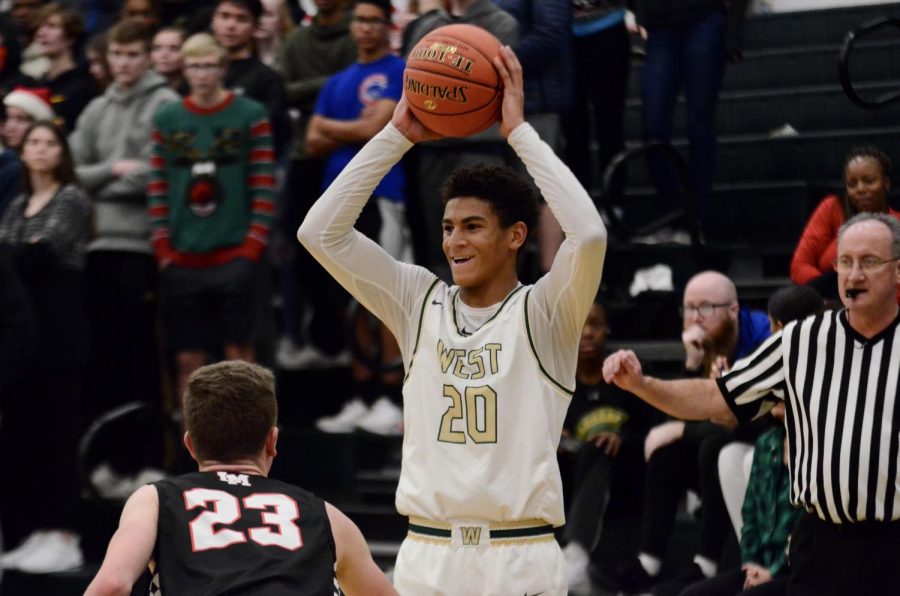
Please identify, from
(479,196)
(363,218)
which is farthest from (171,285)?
(479,196)

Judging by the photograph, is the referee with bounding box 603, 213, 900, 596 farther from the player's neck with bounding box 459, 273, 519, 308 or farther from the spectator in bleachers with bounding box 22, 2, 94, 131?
the spectator in bleachers with bounding box 22, 2, 94, 131

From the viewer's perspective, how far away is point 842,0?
1127 centimetres

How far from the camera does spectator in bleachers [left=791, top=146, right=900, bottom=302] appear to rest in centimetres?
735

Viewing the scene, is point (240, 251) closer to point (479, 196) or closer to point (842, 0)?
point (479, 196)

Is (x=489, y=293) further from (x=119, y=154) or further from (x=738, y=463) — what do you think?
(x=119, y=154)

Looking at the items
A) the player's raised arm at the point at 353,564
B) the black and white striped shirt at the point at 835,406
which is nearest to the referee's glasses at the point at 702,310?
the black and white striped shirt at the point at 835,406

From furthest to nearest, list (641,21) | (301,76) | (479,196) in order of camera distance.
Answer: (301,76), (641,21), (479,196)

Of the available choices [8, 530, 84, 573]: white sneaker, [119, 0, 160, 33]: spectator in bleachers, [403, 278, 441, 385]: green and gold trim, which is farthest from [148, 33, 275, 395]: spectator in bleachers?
[403, 278, 441, 385]: green and gold trim

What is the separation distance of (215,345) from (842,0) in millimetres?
5133

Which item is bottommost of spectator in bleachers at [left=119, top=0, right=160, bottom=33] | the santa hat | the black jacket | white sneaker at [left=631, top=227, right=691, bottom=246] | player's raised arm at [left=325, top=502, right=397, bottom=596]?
→ player's raised arm at [left=325, top=502, right=397, bottom=596]

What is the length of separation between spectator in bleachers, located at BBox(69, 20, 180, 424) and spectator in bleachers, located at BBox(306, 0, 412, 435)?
2.94ft

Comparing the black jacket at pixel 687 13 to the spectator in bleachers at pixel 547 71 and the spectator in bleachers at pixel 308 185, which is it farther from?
the spectator in bleachers at pixel 308 185

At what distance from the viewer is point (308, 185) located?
9.38 m

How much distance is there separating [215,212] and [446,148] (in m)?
1.30
